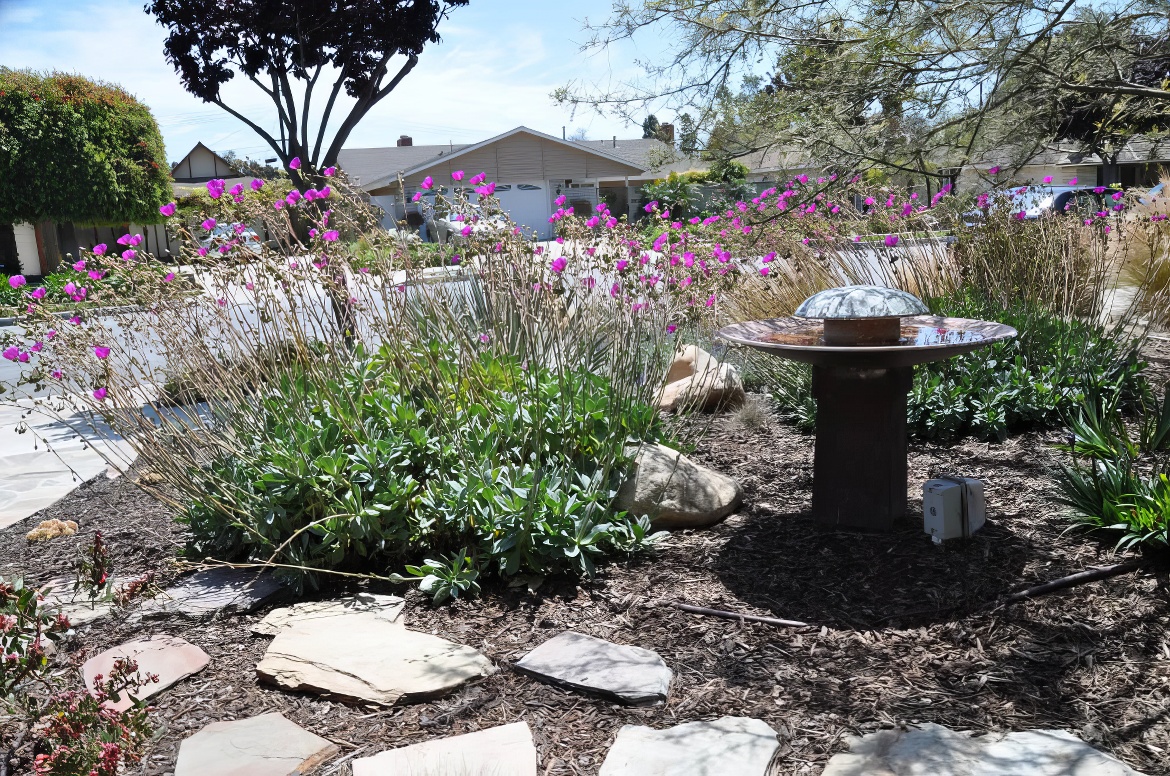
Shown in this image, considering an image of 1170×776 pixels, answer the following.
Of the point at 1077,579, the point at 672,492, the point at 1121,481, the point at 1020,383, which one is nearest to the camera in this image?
the point at 1077,579

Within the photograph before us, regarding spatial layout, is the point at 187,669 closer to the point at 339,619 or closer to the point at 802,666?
the point at 339,619

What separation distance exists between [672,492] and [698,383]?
70.5 inches

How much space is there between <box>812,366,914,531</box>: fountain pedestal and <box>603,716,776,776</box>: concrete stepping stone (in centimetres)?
161

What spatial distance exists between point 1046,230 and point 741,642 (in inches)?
212

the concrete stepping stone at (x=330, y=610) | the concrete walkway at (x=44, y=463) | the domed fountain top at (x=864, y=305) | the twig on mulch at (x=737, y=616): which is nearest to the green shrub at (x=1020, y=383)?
the domed fountain top at (x=864, y=305)

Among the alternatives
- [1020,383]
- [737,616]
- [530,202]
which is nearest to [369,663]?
[737,616]

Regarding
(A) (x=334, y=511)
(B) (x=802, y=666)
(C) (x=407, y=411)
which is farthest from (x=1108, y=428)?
(A) (x=334, y=511)

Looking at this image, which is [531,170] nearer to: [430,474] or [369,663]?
[430,474]

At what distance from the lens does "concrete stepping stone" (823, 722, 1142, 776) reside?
2.28m

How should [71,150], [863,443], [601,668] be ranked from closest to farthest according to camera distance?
[601,668], [863,443], [71,150]

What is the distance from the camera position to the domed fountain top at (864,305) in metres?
4.02

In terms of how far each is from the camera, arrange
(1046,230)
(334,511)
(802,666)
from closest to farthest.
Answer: (802,666), (334,511), (1046,230)

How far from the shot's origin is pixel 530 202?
120 ft

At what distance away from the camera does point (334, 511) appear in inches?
148
